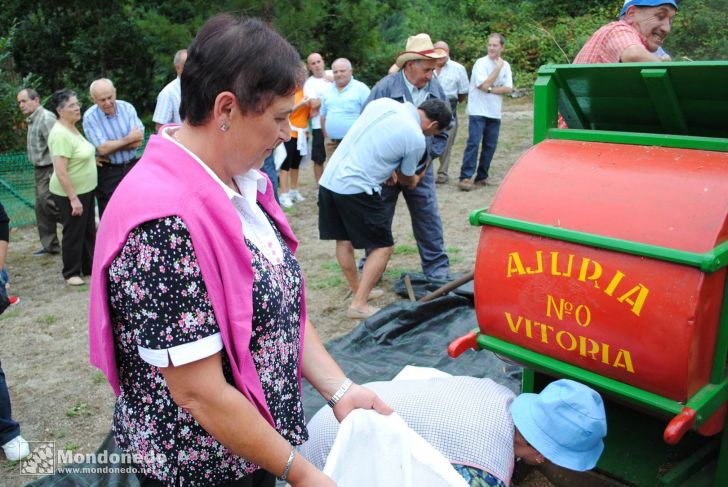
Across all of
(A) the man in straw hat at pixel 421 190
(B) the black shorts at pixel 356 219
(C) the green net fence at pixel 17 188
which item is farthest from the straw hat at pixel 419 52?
(C) the green net fence at pixel 17 188

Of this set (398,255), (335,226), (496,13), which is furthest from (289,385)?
(496,13)

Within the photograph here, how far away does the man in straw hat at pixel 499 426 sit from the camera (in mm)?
2074

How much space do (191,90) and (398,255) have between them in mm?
4854

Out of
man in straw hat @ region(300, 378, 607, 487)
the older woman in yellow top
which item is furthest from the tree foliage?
man in straw hat @ region(300, 378, 607, 487)

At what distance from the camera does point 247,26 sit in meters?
1.26

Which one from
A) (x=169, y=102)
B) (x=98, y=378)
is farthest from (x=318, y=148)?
(x=98, y=378)

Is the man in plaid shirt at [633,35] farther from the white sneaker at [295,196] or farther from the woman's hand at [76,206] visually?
the white sneaker at [295,196]

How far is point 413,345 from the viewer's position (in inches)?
Answer: 161

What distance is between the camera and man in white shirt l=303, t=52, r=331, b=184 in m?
8.33

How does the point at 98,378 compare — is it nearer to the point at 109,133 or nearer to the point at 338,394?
the point at 109,133

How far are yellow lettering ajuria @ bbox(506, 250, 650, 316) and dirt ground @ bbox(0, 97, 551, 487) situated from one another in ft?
3.74

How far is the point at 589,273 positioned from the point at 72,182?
16.3 ft

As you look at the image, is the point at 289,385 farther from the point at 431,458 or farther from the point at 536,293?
the point at 536,293

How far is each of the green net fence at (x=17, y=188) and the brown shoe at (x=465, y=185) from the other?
533 centimetres
